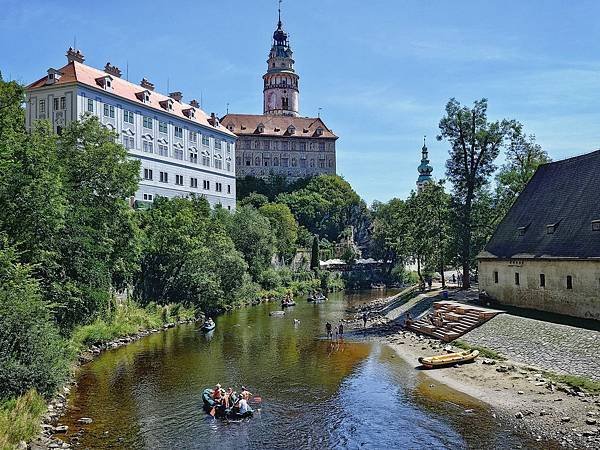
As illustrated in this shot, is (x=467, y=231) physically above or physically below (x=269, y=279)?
above

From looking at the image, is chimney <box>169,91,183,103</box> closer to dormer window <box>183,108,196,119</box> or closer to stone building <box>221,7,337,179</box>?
dormer window <box>183,108,196,119</box>

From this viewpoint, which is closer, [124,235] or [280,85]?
[124,235]

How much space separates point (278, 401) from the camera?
2672cm

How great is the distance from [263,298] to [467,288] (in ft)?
93.7

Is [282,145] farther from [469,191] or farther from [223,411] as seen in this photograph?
[223,411]

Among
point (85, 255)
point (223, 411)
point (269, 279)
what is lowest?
point (223, 411)

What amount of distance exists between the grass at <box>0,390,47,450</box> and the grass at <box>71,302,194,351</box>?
12446 millimetres

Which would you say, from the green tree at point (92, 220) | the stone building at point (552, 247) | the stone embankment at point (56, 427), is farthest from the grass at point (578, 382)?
the green tree at point (92, 220)

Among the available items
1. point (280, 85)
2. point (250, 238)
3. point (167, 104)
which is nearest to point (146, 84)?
point (167, 104)

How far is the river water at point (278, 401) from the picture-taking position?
21.7m

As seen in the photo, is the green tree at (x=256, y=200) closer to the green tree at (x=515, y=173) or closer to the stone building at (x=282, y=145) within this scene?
the stone building at (x=282, y=145)

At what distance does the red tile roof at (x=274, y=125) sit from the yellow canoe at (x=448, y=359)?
10175 centimetres

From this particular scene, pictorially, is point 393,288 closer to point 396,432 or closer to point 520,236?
point 520,236

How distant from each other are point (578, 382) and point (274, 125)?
373ft
